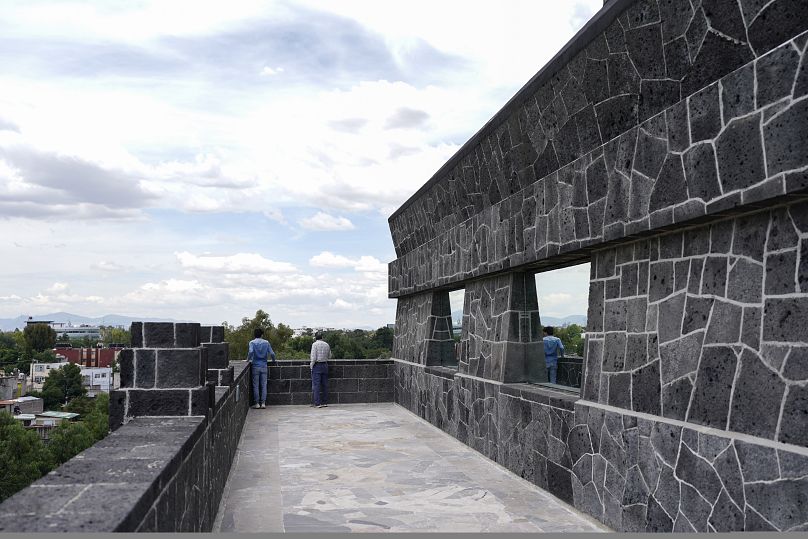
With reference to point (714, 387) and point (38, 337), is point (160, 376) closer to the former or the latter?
point (714, 387)

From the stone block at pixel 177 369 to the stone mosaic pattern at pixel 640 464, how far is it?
3.21m

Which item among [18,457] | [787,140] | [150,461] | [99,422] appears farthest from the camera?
[99,422]

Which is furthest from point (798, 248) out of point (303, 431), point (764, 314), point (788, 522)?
point (303, 431)

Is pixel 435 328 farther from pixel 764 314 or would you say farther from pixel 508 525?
pixel 764 314

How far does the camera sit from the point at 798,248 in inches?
155

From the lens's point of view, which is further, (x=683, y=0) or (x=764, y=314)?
(x=683, y=0)

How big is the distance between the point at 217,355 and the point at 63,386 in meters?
104

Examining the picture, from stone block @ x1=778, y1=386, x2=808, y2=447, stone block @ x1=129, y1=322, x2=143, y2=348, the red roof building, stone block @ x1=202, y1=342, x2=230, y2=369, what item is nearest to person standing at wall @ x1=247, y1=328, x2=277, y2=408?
stone block @ x1=202, y1=342, x2=230, y2=369

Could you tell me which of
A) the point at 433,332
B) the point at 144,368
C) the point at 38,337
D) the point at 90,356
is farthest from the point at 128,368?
the point at 38,337

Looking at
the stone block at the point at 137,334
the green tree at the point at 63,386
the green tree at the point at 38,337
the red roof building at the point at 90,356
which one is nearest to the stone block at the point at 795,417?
the stone block at the point at 137,334

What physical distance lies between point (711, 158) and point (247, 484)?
5.28 m

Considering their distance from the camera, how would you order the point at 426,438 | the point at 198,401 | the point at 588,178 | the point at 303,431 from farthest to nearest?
the point at 303,431
the point at 426,438
the point at 588,178
the point at 198,401

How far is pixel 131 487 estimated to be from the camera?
2953mm

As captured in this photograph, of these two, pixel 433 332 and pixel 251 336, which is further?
pixel 251 336
